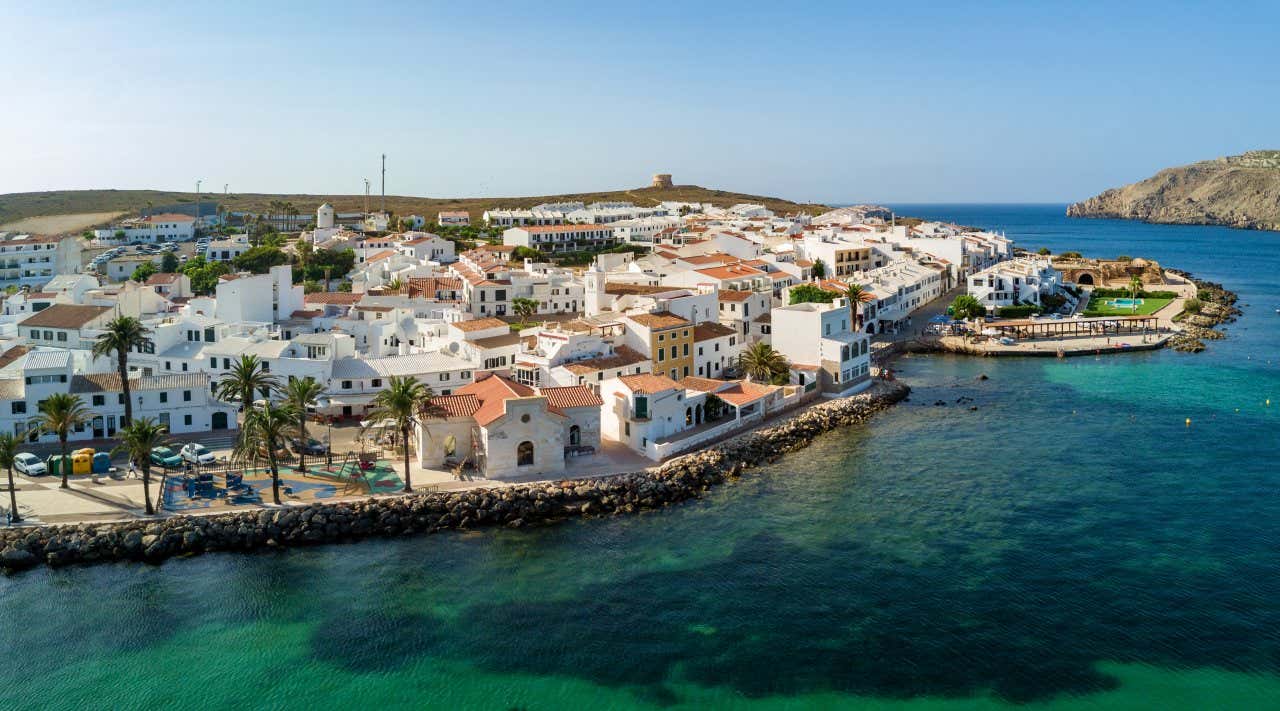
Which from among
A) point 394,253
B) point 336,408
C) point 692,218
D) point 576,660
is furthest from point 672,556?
point 692,218

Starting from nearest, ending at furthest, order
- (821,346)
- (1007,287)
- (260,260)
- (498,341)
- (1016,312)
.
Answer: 1. (498,341)
2. (821,346)
3. (1016,312)
4. (1007,287)
5. (260,260)

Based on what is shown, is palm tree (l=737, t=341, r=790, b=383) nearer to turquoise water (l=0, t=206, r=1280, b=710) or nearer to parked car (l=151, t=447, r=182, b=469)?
turquoise water (l=0, t=206, r=1280, b=710)

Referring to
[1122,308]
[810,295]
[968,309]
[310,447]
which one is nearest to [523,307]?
[810,295]

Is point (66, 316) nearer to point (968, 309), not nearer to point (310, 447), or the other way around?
point (310, 447)

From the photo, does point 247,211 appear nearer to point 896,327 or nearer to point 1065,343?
point 896,327

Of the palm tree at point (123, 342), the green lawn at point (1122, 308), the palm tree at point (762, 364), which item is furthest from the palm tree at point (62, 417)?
the green lawn at point (1122, 308)

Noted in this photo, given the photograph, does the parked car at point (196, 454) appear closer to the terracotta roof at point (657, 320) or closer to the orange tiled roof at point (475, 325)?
the orange tiled roof at point (475, 325)
